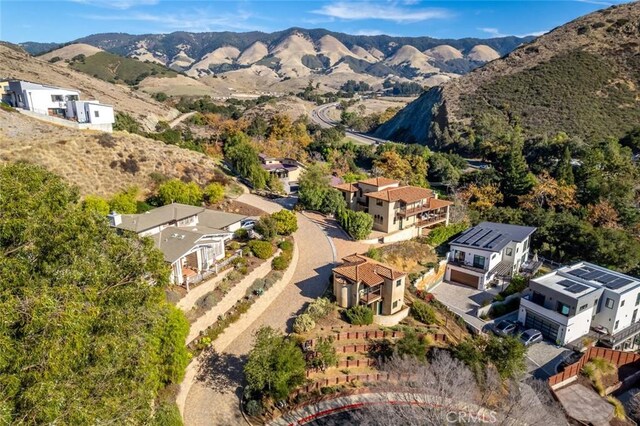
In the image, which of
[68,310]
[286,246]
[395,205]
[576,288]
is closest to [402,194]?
[395,205]

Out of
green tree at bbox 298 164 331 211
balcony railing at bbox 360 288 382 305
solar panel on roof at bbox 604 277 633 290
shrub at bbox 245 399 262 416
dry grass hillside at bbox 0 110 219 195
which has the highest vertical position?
dry grass hillside at bbox 0 110 219 195

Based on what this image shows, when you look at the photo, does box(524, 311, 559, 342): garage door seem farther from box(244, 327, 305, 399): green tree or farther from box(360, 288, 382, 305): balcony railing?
box(244, 327, 305, 399): green tree

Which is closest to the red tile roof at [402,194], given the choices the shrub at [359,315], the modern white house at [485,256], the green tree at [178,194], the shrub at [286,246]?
the modern white house at [485,256]

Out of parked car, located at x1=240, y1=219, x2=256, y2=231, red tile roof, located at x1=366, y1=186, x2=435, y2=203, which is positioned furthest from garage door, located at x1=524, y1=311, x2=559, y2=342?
parked car, located at x1=240, y1=219, x2=256, y2=231

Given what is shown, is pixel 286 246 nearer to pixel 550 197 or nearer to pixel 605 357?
pixel 605 357

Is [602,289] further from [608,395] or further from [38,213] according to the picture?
[38,213]
